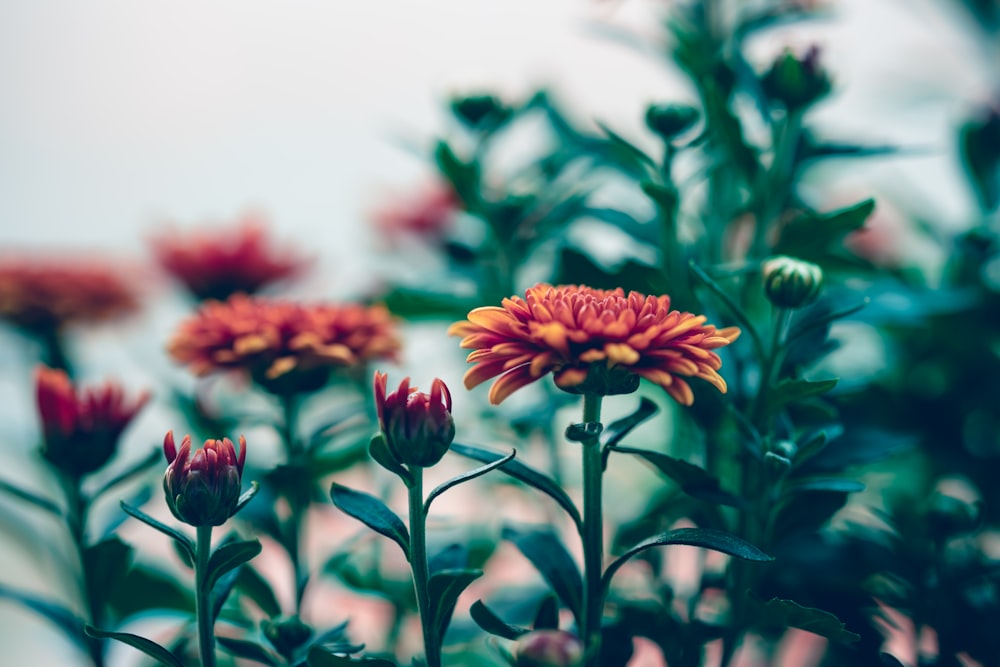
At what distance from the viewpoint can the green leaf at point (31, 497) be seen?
1.39 ft

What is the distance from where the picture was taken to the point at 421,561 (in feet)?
1.10

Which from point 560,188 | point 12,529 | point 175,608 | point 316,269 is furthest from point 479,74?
point 12,529

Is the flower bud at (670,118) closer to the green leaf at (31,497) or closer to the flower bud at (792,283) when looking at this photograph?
the flower bud at (792,283)

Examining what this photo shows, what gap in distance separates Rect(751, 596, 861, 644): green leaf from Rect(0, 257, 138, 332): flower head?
2.02 feet

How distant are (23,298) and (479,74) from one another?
0.43 m

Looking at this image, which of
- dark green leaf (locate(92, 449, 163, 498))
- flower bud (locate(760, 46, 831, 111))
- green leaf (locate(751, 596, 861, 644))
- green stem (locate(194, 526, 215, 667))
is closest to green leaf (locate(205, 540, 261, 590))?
green stem (locate(194, 526, 215, 667))

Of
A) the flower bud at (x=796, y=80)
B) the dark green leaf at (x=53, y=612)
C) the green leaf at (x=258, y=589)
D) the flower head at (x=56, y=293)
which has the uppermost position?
the flower bud at (x=796, y=80)

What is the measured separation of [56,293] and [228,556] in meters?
0.47

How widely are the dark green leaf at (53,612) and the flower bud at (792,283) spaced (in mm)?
398

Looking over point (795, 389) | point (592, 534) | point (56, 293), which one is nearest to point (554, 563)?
point (592, 534)

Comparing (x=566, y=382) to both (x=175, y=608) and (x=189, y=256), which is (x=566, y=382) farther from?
(x=189, y=256)

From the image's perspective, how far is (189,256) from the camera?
2.14ft

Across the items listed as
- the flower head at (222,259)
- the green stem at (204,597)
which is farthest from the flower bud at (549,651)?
the flower head at (222,259)

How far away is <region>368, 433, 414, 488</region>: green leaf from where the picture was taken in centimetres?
32
